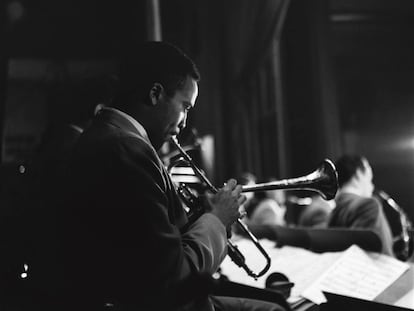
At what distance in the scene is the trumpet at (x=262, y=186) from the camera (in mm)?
1356

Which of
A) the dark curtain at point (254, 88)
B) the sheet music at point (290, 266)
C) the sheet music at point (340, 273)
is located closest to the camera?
the sheet music at point (340, 273)

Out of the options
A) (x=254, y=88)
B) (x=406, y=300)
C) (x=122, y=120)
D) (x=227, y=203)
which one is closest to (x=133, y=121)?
(x=122, y=120)

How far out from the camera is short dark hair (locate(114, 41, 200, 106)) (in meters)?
1.29

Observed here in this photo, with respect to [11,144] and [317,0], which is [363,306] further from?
[317,0]

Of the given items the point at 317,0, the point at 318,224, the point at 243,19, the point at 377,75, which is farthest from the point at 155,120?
the point at 243,19

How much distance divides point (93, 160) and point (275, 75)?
552cm

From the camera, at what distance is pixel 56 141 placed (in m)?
2.21

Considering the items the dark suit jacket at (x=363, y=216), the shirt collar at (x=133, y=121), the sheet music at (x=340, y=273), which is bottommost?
the dark suit jacket at (x=363, y=216)

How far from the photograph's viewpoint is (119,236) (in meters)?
1.00

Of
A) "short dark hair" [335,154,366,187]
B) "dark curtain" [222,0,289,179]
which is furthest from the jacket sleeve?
"dark curtain" [222,0,289,179]

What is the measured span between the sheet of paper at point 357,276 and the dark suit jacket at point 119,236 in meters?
0.65

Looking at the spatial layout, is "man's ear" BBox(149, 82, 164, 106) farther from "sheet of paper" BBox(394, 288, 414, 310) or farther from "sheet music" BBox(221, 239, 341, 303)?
"sheet of paper" BBox(394, 288, 414, 310)

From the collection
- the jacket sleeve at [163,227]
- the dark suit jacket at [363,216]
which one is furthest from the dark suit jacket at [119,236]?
the dark suit jacket at [363,216]

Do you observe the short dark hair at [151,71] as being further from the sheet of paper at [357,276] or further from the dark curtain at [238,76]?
the dark curtain at [238,76]
